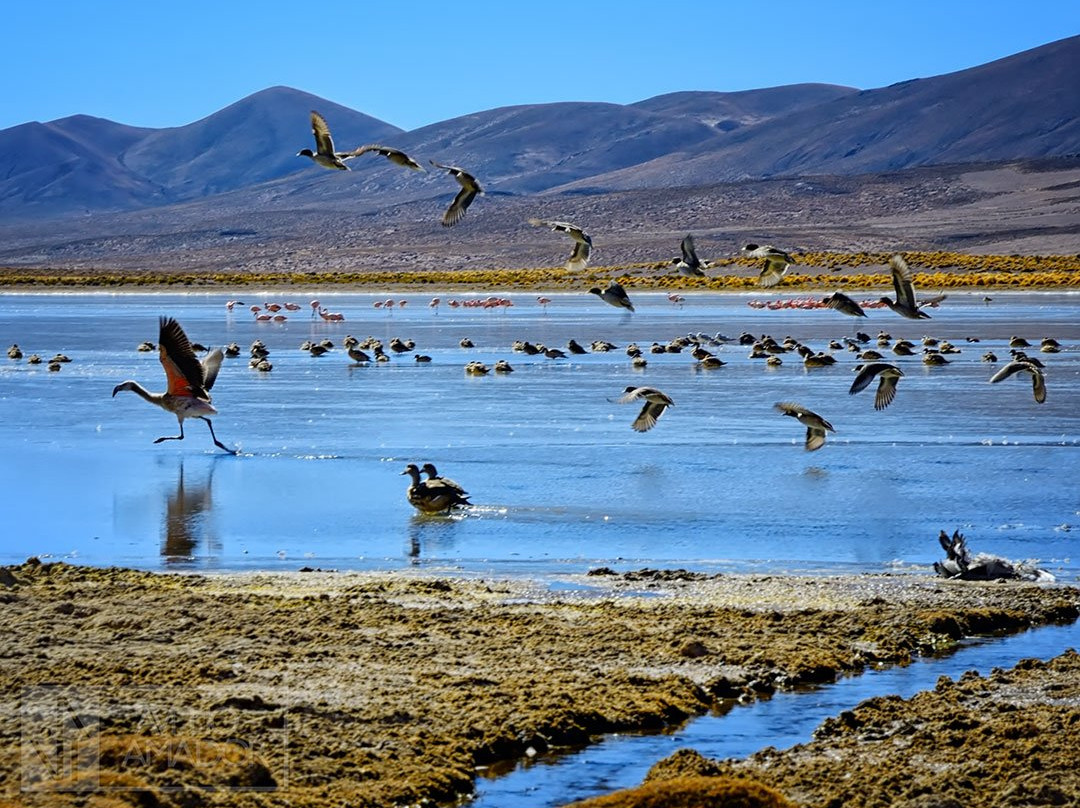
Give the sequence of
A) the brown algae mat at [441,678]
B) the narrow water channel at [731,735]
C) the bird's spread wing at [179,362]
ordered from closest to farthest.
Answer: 1. the brown algae mat at [441,678]
2. the narrow water channel at [731,735]
3. the bird's spread wing at [179,362]

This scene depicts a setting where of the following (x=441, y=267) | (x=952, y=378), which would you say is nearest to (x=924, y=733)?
(x=952, y=378)

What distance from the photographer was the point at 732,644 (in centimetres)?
823

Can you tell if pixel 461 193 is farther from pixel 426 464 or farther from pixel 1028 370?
pixel 1028 370

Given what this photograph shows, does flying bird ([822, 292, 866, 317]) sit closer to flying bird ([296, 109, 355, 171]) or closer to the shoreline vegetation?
flying bird ([296, 109, 355, 171])

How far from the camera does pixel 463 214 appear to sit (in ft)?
43.0

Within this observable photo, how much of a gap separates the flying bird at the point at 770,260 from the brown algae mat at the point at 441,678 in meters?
5.19

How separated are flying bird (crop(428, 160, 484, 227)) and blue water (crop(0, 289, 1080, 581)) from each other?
237 cm

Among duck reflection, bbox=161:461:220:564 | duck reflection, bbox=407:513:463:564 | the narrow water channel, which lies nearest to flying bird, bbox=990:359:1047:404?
duck reflection, bbox=407:513:463:564

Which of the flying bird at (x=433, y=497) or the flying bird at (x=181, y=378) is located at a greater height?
the flying bird at (x=181, y=378)

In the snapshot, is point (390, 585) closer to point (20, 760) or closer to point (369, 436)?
point (20, 760)

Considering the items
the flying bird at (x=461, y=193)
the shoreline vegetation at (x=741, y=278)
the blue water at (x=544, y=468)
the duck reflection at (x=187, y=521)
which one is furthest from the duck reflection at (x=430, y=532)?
the shoreline vegetation at (x=741, y=278)

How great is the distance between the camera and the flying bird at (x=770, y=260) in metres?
14.8

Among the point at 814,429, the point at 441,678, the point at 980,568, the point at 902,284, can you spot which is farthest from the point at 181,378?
the point at 441,678

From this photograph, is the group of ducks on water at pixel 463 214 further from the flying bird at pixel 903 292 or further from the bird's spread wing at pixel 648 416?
the bird's spread wing at pixel 648 416
